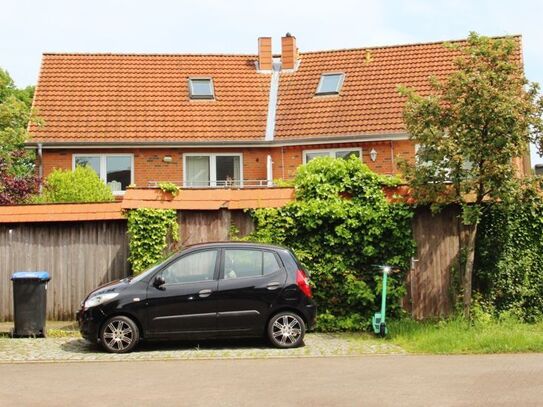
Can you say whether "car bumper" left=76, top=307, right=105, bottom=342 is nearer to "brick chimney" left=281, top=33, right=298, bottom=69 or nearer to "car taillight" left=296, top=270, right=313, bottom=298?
"car taillight" left=296, top=270, right=313, bottom=298

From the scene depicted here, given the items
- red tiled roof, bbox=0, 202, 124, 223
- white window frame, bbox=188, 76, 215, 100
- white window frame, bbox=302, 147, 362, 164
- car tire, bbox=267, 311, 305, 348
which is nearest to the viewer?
car tire, bbox=267, 311, 305, 348

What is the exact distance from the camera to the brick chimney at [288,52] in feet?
90.0

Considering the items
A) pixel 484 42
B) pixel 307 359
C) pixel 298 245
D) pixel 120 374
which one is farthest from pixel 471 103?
pixel 120 374

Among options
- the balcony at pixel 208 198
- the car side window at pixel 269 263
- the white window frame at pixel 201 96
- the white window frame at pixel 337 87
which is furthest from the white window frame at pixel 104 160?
the car side window at pixel 269 263

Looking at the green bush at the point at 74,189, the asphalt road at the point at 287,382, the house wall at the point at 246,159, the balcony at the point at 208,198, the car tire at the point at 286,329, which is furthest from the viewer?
the house wall at the point at 246,159

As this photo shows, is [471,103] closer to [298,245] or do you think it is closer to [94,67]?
[298,245]

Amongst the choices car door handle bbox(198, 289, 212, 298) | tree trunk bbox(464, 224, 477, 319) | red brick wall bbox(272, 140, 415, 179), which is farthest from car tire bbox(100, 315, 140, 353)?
red brick wall bbox(272, 140, 415, 179)

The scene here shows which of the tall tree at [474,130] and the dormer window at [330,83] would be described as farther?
the dormer window at [330,83]

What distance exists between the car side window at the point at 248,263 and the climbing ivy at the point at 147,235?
7.90 ft

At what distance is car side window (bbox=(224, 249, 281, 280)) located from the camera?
12.6m

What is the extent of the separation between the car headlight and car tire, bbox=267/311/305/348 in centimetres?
259

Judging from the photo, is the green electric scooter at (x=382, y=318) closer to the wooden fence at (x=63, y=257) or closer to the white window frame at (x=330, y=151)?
the wooden fence at (x=63, y=257)

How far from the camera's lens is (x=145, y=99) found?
84.9 feet

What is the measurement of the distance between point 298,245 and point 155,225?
110 inches
